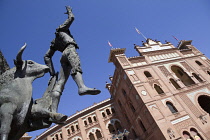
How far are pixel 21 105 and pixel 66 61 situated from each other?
944 millimetres

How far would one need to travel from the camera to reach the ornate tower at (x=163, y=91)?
1434cm

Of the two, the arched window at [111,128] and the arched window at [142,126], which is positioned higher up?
the arched window at [111,128]

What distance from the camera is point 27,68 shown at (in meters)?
1.87

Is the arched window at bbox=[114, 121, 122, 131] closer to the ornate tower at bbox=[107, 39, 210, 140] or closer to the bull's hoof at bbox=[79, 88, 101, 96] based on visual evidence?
the ornate tower at bbox=[107, 39, 210, 140]

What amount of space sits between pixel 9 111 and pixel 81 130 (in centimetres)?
2224

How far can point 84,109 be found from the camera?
2361 centimetres

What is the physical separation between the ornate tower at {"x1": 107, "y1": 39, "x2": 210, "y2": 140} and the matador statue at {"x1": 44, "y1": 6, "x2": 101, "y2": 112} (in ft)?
45.2

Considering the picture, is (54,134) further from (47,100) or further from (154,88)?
(47,100)

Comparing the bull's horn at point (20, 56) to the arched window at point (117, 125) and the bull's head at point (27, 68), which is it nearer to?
the bull's head at point (27, 68)

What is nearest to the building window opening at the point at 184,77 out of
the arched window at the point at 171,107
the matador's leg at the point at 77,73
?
the arched window at the point at 171,107

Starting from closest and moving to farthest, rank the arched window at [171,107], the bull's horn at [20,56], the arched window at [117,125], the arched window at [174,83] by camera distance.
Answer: the bull's horn at [20,56] < the arched window at [171,107] < the arched window at [174,83] < the arched window at [117,125]

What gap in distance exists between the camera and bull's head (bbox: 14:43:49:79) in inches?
66.8

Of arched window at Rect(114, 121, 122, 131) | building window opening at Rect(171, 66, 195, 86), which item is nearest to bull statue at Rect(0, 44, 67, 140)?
building window opening at Rect(171, 66, 195, 86)

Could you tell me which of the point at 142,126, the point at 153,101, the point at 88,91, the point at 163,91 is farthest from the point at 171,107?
the point at 88,91
